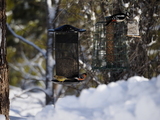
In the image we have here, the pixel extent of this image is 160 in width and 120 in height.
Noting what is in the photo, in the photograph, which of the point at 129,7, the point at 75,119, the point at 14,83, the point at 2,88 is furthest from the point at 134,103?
the point at 14,83

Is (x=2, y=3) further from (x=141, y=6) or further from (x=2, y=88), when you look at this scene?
(x=141, y=6)

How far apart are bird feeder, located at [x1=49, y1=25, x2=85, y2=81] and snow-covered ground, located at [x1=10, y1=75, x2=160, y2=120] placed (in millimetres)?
1417

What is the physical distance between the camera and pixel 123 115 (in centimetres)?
346

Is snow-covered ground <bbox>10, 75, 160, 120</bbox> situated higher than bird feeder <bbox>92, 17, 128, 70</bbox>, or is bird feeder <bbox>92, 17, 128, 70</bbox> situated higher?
bird feeder <bbox>92, 17, 128, 70</bbox>

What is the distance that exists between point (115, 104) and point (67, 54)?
2324 mm

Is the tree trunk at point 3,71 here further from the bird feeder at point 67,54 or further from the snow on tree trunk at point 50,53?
the snow on tree trunk at point 50,53

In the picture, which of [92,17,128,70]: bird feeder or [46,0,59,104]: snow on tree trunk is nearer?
[92,17,128,70]: bird feeder

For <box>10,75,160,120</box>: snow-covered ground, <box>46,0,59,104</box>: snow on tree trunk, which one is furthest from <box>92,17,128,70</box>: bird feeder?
<box>46,0,59,104</box>: snow on tree trunk

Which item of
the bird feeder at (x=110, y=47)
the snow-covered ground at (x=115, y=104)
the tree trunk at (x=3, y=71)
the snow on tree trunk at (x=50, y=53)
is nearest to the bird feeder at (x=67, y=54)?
the bird feeder at (x=110, y=47)

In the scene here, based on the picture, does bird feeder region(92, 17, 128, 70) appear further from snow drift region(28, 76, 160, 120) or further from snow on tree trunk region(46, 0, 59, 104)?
snow on tree trunk region(46, 0, 59, 104)

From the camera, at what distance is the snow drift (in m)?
3.45

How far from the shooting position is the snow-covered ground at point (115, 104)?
345cm

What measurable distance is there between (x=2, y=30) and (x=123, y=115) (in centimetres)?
232

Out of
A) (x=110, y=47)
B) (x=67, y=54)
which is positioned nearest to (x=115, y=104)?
(x=67, y=54)
